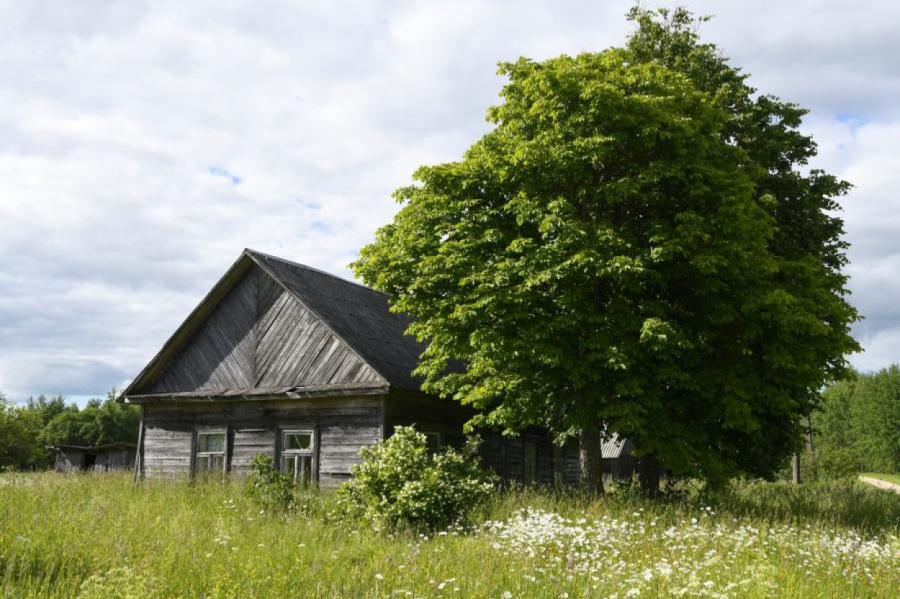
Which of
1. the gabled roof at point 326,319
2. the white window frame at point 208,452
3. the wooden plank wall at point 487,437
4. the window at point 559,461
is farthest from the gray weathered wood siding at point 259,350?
the window at point 559,461

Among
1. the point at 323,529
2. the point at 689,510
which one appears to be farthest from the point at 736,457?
the point at 323,529

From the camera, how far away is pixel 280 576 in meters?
8.44

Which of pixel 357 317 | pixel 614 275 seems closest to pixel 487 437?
pixel 357 317

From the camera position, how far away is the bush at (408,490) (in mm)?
12992

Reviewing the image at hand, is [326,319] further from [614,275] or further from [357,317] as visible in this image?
[614,275]

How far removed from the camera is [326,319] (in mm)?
22281

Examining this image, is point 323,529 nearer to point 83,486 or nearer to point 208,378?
point 83,486

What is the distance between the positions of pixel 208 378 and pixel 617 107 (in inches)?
624

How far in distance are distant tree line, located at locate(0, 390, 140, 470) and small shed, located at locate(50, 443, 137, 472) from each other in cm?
918

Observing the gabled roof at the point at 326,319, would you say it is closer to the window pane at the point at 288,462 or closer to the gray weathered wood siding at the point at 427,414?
the gray weathered wood siding at the point at 427,414

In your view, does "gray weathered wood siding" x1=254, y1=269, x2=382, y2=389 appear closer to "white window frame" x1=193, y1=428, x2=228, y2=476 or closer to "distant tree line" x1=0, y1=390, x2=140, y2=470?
"white window frame" x1=193, y1=428, x2=228, y2=476

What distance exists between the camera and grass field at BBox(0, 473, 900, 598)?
8352 mm

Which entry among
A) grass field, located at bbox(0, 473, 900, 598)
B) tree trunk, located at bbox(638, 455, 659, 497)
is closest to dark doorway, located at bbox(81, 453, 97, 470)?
grass field, located at bbox(0, 473, 900, 598)

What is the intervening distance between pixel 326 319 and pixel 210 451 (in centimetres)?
634
